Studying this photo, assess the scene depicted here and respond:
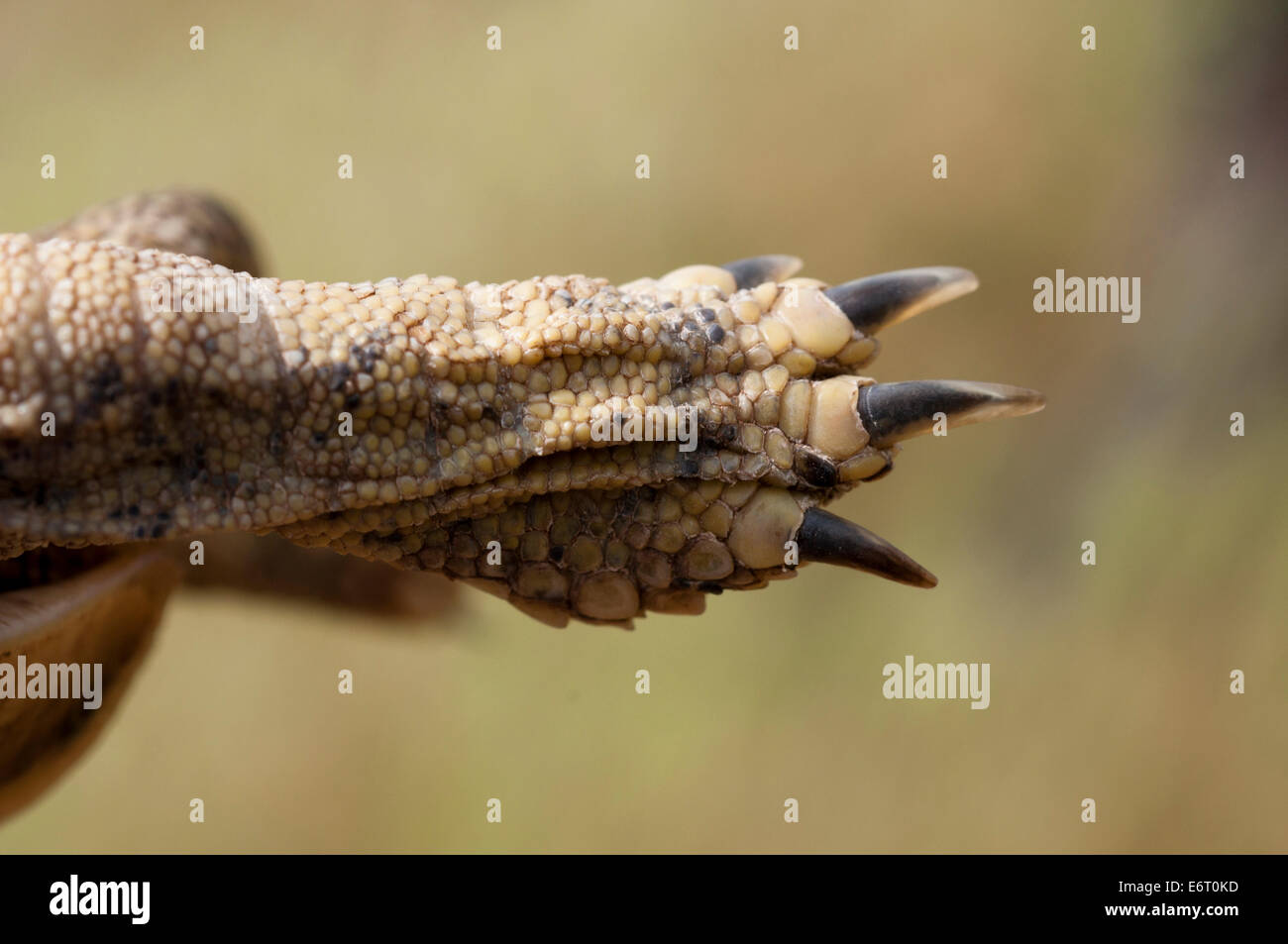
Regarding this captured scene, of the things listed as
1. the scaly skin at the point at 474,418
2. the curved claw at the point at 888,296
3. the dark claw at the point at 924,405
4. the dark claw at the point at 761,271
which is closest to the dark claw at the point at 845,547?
the scaly skin at the point at 474,418

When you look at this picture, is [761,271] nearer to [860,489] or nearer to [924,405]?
[924,405]

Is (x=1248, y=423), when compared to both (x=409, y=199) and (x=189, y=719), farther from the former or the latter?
(x=189, y=719)

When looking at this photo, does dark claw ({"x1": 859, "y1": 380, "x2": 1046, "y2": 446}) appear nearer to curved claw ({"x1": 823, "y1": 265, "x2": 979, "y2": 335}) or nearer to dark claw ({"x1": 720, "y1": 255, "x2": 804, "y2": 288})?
curved claw ({"x1": 823, "y1": 265, "x2": 979, "y2": 335})

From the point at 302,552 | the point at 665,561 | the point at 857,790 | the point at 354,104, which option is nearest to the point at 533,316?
the point at 665,561

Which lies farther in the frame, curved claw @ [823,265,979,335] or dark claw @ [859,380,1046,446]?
curved claw @ [823,265,979,335]

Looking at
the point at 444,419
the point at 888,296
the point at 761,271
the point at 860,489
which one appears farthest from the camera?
the point at 860,489

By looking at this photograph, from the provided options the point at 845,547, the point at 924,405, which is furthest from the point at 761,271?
the point at 845,547

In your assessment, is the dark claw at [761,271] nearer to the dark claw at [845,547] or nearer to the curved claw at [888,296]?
the curved claw at [888,296]

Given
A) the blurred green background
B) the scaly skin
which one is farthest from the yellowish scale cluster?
the blurred green background
